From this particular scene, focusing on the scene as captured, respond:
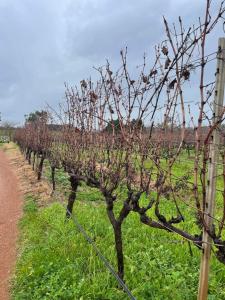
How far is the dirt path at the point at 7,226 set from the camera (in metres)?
6.08

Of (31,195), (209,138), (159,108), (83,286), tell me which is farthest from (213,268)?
(31,195)

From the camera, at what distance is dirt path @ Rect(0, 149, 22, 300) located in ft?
19.9

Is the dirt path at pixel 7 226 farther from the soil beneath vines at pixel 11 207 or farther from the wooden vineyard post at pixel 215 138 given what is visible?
the wooden vineyard post at pixel 215 138

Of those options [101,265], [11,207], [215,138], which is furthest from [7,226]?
[215,138]

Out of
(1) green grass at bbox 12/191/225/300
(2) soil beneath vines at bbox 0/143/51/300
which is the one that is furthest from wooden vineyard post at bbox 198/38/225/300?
(2) soil beneath vines at bbox 0/143/51/300

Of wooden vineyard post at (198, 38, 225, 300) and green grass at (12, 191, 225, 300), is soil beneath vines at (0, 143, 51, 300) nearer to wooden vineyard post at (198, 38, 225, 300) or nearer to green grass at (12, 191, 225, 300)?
green grass at (12, 191, 225, 300)

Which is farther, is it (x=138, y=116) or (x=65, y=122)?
(x=65, y=122)

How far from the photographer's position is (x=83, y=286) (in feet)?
16.2

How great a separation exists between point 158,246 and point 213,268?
4.10 feet

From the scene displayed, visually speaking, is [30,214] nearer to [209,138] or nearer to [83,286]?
[83,286]

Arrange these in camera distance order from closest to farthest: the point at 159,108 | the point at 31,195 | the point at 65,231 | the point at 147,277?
the point at 159,108 → the point at 147,277 → the point at 65,231 → the point at 31,195

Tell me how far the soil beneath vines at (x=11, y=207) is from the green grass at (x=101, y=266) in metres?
0.21

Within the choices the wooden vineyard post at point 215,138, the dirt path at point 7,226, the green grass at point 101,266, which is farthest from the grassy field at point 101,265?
the wooden vineyard post at point 215,138

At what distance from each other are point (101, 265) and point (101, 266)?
0.02m
